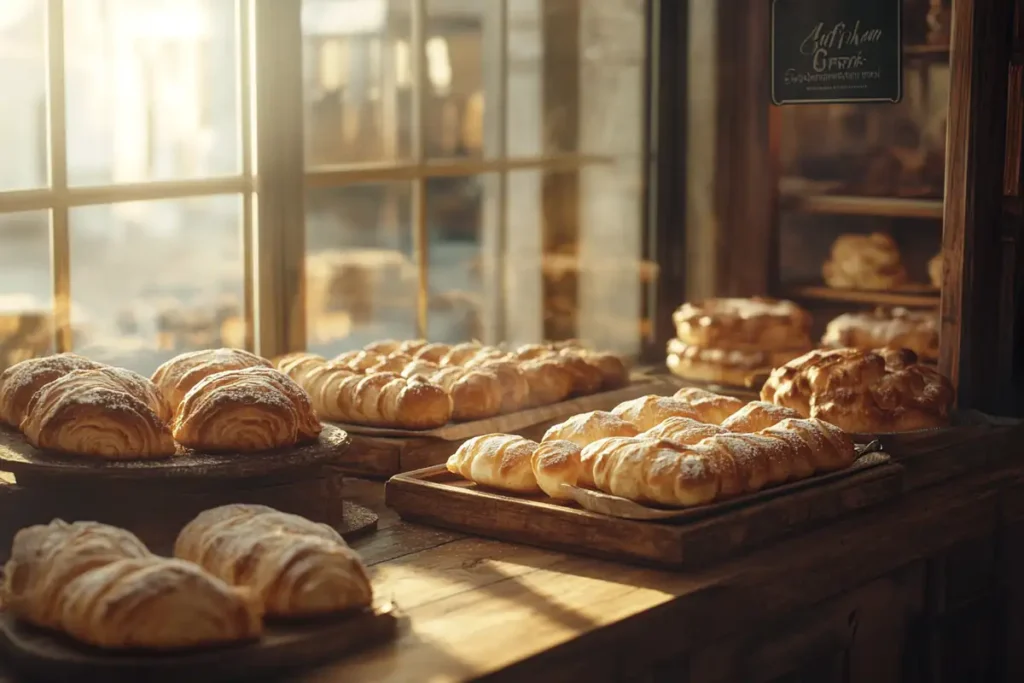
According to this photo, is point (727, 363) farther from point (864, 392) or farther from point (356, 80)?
point (356, 80)

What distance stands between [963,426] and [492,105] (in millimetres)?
1443

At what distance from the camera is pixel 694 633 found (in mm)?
2305

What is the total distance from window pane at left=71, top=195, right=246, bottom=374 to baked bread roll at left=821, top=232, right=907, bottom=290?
181 cm

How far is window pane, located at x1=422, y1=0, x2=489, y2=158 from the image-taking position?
150 inches

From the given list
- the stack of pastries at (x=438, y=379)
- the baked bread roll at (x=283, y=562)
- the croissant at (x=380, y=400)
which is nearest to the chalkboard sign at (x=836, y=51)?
the stack of pastries at (x=438, y=379)

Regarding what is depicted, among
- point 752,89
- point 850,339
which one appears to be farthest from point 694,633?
point 752,89

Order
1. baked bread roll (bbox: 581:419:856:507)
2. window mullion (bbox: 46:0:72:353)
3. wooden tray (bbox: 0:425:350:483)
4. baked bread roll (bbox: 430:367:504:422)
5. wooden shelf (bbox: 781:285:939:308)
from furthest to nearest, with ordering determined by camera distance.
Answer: wooden shelf (bbox: 781:285:939:308)
baked bread roll (bbox: 430:367:504:422)
window mullion (bbox: 46:0:72:353)
baked bread roll (bbox: 581:419:856:507)
wooden tray (bbox: 0:425:350:483)

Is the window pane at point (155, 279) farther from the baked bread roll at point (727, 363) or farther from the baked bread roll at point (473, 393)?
the baked bread roll at point (727, 363)

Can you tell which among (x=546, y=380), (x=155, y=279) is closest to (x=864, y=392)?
(x=546, y=380)

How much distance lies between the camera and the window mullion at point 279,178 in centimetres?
339

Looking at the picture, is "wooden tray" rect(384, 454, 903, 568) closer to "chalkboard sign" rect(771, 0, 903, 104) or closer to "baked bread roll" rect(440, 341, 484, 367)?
"baked bread roll" rect(440, 341, 484, 367)

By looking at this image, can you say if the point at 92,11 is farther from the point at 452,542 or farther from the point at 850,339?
the point at 850,339

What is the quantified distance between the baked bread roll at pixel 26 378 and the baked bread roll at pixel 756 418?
1.13m

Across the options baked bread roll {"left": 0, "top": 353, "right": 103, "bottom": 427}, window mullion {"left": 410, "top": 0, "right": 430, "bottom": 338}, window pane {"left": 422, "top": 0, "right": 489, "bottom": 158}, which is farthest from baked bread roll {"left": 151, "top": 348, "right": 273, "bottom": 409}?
window pane {"left": 422, "top": 0, "right": 489, "bottom": 158}
